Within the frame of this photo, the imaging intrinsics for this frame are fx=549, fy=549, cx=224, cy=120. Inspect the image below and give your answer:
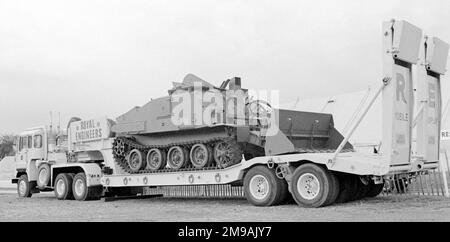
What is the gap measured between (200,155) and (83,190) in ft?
17.2

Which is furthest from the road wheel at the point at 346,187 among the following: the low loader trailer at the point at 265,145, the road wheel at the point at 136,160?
the road wheel at the point at 136,160

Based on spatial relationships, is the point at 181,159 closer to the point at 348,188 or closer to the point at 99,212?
the point at 99,212

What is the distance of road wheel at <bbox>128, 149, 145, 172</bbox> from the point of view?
15.7m

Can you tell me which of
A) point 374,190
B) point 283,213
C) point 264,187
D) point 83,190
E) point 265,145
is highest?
point 265,145

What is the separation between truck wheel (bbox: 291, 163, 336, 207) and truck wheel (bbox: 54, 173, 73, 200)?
9.06 m

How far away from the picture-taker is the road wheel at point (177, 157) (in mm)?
14465

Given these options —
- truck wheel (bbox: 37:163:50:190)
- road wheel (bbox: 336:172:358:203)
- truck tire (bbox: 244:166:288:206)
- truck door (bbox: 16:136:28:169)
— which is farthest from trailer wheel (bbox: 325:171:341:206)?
truck door (bbox: 16:136:28:169)

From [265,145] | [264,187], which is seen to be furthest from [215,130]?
[264,187]

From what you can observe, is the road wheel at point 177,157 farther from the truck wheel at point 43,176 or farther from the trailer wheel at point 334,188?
the truck wheel at point 43,176

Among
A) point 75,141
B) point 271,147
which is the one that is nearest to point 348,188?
point 271,147

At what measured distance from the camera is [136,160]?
16.0 meters

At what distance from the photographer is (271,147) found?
1288 cm

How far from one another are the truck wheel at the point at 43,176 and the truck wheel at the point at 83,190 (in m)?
1.90

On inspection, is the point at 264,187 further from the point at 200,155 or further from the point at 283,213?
the point at 200,155
